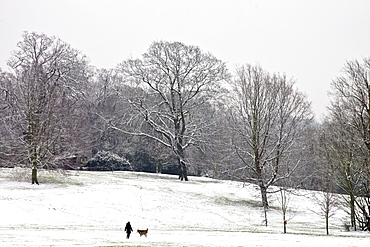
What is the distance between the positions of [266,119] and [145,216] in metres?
14.5

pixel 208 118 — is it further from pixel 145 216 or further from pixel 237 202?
pixel 145 216

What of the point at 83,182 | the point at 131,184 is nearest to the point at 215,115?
the point at 131,184

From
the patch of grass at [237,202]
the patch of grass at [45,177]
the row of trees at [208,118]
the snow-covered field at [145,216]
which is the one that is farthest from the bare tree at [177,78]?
the patch of grass at [45,177]

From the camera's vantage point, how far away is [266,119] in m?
36.0

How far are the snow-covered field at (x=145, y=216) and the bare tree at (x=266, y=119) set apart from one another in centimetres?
406

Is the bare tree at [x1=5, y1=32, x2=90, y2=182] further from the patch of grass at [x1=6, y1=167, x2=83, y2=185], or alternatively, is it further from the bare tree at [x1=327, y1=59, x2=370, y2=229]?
the bare tree at [x1=327, y1=59, x2=370, y2=229]

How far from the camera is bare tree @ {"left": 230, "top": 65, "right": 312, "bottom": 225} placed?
116ft

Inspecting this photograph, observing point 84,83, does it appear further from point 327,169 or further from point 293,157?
point 327,169

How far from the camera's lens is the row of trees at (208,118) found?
3020 centimetres

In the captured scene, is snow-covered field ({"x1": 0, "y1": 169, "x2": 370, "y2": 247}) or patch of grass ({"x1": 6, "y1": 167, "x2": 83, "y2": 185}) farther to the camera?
patch of grass ({"x1": 6, "y1": 167, "x2": 83, "y2": 185})

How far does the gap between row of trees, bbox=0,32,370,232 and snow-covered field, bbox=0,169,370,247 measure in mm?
2329

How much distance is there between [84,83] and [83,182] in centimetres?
2230

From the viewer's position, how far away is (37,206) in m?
27.2

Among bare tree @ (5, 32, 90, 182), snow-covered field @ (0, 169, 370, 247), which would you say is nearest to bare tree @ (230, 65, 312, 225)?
snow-covered field @ (0, 169, 370, 247)
